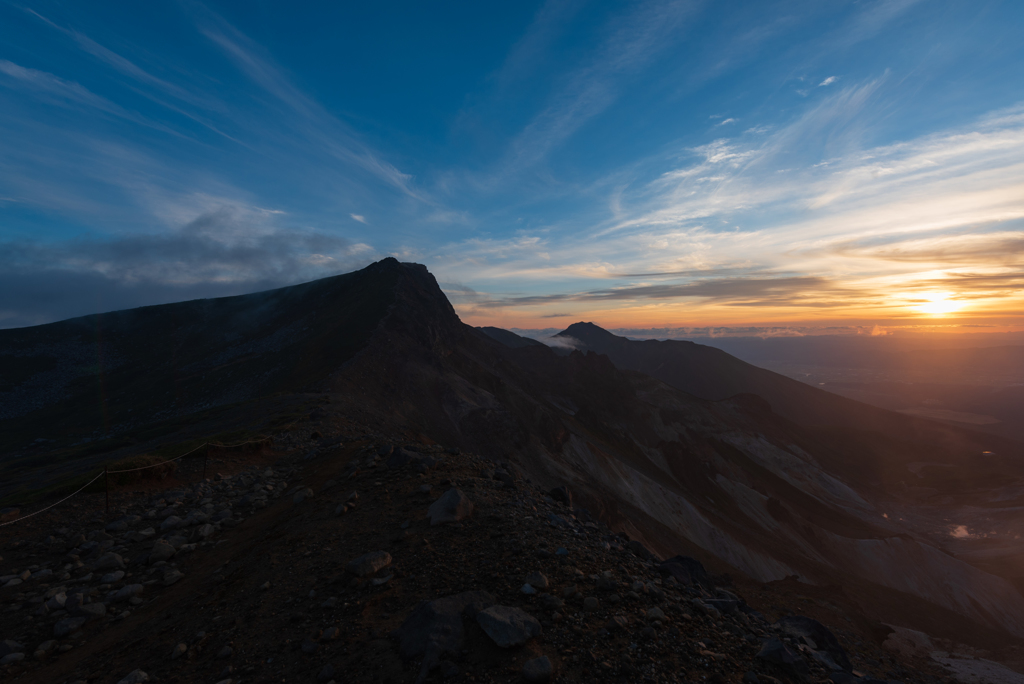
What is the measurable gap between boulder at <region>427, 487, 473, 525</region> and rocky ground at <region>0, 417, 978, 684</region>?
0.16 feet

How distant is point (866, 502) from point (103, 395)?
558 feet

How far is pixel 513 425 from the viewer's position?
62.5m

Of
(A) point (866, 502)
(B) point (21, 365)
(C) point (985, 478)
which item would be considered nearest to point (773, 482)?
(A) point (866, 502)

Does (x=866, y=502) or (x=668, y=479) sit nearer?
(x=668, y=479)

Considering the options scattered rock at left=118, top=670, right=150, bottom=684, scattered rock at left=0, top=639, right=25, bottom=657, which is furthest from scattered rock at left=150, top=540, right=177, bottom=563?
scattered rock at left=118, top=670, right=150, bottom=684

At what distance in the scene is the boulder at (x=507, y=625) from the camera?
22.3 feet

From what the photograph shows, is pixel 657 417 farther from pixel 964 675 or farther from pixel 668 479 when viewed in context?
pixel 964 675

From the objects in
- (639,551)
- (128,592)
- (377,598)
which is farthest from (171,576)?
(639,551)

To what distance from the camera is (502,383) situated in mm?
77438

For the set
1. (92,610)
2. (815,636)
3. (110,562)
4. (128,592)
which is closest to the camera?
(92,610)

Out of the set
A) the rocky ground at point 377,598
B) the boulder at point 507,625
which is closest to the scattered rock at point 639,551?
the rocky ground at point 377,598

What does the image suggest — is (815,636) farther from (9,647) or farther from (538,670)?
(9,647)

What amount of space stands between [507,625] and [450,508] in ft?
14.7

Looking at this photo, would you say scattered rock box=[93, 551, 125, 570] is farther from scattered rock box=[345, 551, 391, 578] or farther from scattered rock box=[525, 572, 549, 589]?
scattered rock box=[525, 572, 549, 589]
